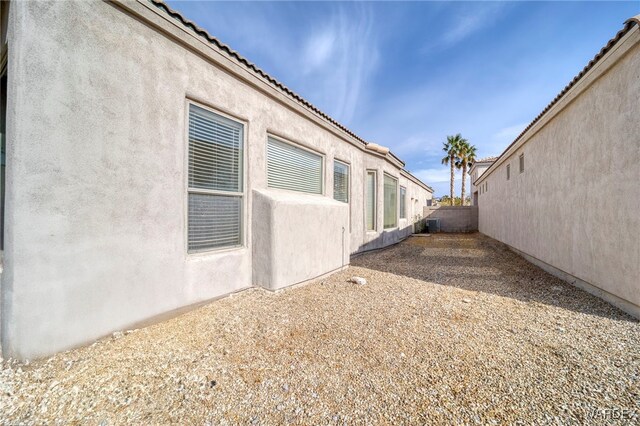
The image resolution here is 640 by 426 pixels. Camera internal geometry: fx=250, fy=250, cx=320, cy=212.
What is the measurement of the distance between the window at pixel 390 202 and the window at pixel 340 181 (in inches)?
137

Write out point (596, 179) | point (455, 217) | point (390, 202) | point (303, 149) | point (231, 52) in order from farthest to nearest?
point (455, 217)
point (390, 202)
point (303, 149)
point (596, 179)
point (231, 52)

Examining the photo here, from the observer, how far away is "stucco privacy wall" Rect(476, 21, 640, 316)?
161 inches

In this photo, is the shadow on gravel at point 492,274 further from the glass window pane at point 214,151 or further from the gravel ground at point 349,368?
the glass window pane at point 214,151

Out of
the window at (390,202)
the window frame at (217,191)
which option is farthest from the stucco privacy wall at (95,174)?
the window at (390,202)

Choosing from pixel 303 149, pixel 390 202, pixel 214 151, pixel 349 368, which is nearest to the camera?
pixel 349 368

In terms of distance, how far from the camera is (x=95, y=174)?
3.08 metres

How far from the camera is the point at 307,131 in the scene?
6.91m

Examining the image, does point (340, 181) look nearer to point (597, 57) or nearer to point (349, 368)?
point (597, 57)

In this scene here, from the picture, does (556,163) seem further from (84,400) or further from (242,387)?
(84,400)

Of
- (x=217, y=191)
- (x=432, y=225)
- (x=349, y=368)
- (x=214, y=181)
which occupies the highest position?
(x=214, y=181)

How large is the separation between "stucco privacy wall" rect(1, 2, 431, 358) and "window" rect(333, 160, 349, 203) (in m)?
4.61

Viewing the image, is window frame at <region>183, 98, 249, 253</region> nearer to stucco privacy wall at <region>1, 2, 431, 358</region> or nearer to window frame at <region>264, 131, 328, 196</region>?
stucco privacy wall at <region>1, 2, 431, 358</region>

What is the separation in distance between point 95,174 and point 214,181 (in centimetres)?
169

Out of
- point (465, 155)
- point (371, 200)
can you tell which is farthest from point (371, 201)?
point (465, 155)
